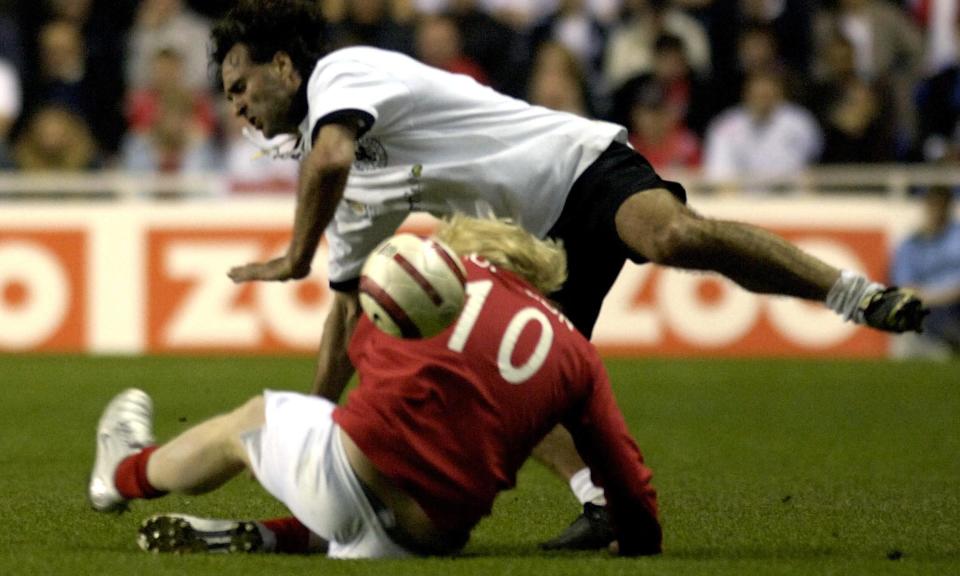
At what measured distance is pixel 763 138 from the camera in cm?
1504

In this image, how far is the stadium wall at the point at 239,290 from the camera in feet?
47.4

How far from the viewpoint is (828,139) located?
1520cm

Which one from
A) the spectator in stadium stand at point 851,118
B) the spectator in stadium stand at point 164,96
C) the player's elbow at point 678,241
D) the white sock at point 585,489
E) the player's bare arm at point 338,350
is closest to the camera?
the player's elbow at point 678,241

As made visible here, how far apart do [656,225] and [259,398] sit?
4.85ft

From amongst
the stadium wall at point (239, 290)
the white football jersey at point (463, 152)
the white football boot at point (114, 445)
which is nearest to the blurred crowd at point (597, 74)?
the stadium wall at point (239, 290)

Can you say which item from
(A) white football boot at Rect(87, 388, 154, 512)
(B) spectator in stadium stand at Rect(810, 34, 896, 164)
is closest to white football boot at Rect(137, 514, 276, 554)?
(A) white football boot at Rect(87, 388, 154, 512)

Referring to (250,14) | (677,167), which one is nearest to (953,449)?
(250,14)

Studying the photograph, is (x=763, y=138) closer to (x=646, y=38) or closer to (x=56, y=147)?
(x=646, y=38)

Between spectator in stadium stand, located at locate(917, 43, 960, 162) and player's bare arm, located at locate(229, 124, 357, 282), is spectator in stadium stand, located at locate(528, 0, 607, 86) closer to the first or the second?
spectator in stadium stand, located at locate(917, 43, 960, 162)

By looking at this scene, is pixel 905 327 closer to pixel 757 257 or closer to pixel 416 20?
pixel 757 257

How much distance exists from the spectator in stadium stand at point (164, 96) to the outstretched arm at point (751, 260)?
31.2 feet

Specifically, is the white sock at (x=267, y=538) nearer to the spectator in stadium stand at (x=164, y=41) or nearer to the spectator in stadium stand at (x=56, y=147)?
the spectator in stadium stand at (x=56, y=147)

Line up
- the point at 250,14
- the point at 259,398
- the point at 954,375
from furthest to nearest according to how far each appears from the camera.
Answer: the point at 954,375, the point at 250,14, the point at 259,398

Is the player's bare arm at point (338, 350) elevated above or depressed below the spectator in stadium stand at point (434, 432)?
below
